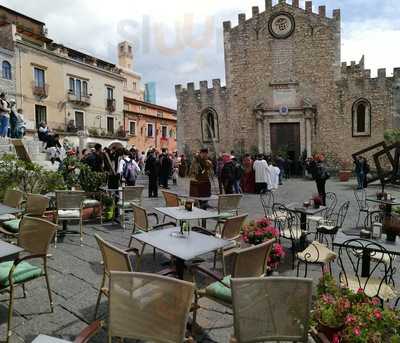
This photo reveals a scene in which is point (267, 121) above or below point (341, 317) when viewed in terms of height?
above

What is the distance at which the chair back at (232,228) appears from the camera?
180 inches

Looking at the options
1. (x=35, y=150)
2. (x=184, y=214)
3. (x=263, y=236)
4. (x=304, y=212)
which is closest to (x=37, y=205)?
(x=184, y=214)

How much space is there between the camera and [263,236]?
4348 mm

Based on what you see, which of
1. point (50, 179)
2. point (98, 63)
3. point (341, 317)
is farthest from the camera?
point (98, 63)

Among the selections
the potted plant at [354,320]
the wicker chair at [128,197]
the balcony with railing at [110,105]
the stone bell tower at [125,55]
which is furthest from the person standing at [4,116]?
the stone bell tower at [125,55]

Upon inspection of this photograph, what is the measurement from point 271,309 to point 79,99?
1224 inches

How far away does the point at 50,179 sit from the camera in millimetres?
7426

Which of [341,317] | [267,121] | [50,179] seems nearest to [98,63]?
[267,121]

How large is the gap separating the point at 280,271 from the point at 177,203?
7.92 ft

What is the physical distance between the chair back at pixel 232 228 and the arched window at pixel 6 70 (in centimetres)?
2547

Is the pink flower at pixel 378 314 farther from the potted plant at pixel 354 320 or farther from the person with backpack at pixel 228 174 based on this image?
the person with backpack at pixel 228 174

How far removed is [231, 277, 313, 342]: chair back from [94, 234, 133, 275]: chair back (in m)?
1.04

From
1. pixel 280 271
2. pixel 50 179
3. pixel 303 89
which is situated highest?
pixel 303 89

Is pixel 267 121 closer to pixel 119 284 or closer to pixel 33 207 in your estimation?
pixel 33 207
